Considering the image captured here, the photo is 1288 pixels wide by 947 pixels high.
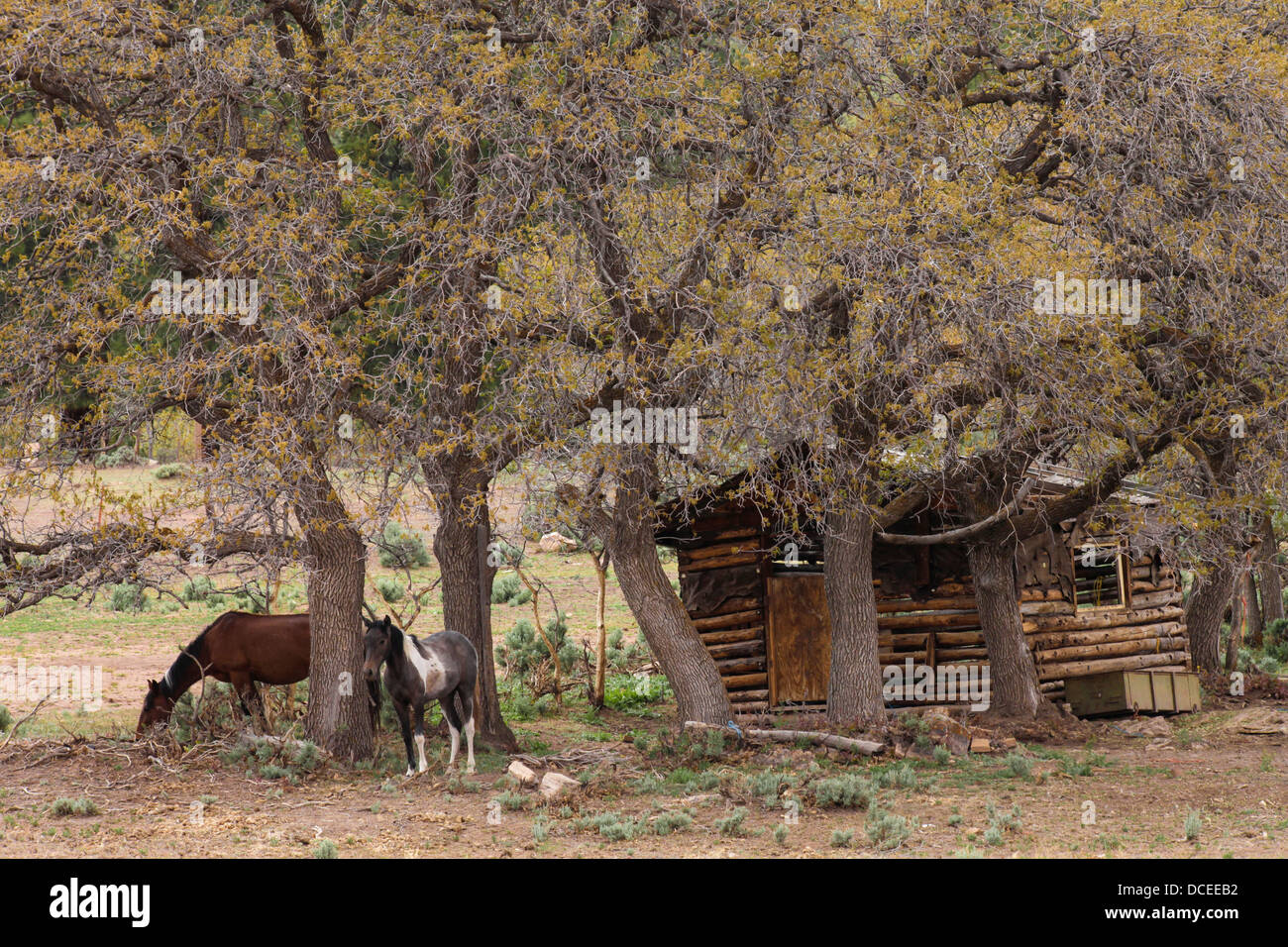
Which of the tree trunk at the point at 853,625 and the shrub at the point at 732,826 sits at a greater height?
the tree trunk at the point at 853,625

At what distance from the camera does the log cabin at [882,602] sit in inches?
758

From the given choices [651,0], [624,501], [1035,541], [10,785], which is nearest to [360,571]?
[624,501]

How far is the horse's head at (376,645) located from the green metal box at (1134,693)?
11.1m

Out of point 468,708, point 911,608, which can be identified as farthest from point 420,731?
point 911,608

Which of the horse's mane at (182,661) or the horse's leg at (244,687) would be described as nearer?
the horse's mane at (182,661)

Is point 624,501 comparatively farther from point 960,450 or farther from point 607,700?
point 607,700

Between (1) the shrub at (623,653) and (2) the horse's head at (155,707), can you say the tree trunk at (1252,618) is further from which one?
(2) the horse's head at (155,707)

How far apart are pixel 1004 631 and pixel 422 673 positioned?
335 inches

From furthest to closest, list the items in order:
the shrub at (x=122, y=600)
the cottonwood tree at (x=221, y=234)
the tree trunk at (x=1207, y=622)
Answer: the shrub at (x=122, y=600), the tree trunk at (x=1207, y=622), the cottonwood tree at (x=221, y=234)

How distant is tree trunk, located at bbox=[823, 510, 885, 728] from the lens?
16.1m

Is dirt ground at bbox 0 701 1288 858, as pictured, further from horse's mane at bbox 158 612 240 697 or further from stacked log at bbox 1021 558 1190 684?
stacked log at bbox 1021 558 1190 684

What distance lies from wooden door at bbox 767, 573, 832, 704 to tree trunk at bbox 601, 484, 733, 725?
12.7 ft

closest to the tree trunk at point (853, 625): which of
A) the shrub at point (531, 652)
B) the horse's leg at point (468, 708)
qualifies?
the horse's leg at point (468, 708)

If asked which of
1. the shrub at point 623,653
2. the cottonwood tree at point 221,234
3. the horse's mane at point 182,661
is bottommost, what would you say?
the shrub at point 623,653
